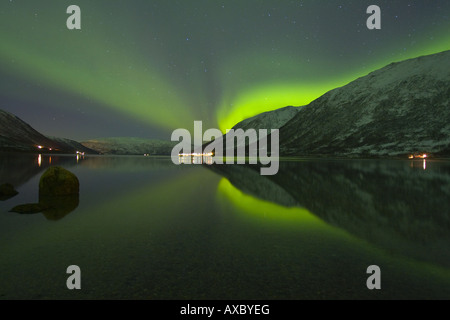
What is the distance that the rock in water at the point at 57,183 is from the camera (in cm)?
1855

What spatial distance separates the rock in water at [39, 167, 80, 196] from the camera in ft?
60.8

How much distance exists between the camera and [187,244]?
30.3ft

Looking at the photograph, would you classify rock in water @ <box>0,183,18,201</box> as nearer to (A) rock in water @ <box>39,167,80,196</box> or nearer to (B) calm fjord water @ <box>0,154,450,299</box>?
(A) rock in water @ <box>39,167,80,196</box>

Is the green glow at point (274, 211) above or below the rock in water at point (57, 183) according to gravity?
below

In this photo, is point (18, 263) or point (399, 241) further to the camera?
point (399, 241)

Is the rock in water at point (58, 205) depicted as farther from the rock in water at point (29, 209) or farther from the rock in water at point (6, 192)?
the rock in water at point (6, 192)

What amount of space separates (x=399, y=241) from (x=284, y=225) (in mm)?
4447

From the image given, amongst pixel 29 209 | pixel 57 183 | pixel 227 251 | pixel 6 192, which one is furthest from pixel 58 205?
pixel 227 251

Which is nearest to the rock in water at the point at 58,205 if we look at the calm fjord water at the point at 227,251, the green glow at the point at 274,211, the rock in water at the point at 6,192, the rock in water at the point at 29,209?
the rock in water at the point at 29,209

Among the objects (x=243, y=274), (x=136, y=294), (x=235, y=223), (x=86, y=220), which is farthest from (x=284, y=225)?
(x=86, y=220)

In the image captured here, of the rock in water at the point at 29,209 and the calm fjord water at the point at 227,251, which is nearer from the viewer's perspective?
the calm fjord water at the point at 227,251

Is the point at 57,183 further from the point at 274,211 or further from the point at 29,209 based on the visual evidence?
the point at 274,211
